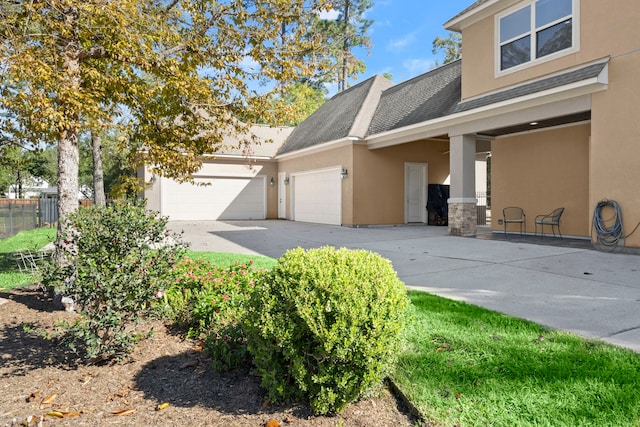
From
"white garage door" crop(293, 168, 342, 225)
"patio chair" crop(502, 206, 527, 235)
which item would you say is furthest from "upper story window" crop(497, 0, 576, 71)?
"white garage door" crop(293, 168, 342, 225)

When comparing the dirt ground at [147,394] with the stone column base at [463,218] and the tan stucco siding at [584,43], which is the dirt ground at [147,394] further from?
the stone column base at [463,218]

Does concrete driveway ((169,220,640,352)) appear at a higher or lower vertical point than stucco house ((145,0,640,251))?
lower

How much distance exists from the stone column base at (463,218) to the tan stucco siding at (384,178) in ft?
14.0

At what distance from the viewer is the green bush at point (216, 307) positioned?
3.01 m

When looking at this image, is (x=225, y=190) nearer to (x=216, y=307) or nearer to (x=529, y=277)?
(x=529, y=277)

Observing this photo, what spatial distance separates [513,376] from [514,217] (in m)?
10.4

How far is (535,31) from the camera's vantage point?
947cm

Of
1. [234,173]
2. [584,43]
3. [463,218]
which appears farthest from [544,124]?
[234,173]

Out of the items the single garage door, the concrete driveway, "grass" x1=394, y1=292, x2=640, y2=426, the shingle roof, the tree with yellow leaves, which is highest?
the shingle roof

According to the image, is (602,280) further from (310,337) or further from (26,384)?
(26,384)

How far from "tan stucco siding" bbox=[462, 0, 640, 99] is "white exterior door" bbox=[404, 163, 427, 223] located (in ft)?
18.4

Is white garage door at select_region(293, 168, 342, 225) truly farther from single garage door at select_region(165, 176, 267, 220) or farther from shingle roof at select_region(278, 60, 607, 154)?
single garage door at select_region(165, 176, 267, 220)

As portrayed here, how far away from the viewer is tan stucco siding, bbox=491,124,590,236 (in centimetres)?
1021

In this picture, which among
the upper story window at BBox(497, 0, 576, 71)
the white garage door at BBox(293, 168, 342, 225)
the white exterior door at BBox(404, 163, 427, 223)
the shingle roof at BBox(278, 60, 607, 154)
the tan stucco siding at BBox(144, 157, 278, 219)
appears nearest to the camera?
the upper story window at BBox(497, 0, 576, 71)
